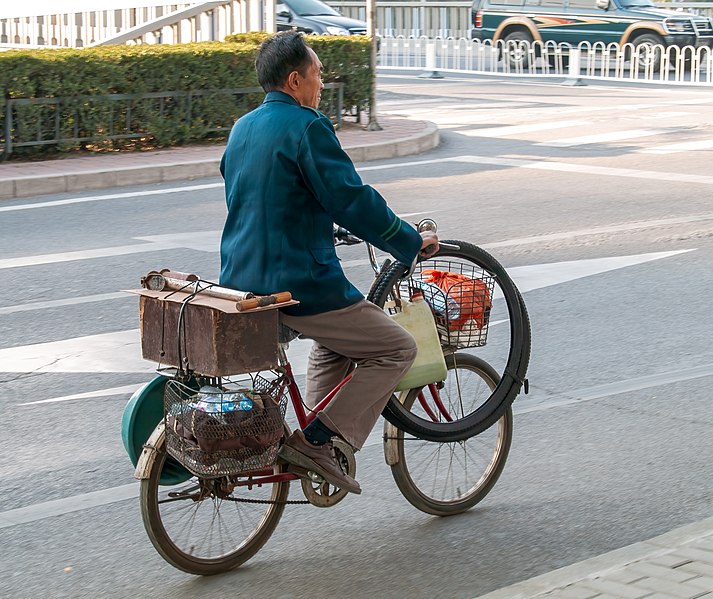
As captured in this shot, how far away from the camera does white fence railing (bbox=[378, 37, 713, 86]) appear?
26750mm

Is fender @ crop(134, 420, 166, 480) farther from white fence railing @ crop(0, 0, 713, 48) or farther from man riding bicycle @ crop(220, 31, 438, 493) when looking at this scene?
white fence railing @ crop(0, 0, 713, 48)

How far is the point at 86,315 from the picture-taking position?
299 inches

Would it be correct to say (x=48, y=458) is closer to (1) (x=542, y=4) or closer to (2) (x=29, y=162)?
(2) (x=29, y=162)

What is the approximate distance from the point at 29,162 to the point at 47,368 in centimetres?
763

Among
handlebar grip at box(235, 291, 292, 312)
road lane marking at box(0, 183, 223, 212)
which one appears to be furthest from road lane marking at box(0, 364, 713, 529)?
road lane marking at box(0, 183, 223, 212)

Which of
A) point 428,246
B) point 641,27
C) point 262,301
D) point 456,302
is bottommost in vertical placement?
point 456,302

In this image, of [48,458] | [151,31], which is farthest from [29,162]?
[48,458]

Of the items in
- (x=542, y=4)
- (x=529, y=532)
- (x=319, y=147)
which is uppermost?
(x=542, y=4)

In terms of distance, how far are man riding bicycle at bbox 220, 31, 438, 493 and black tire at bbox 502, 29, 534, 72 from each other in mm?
25628

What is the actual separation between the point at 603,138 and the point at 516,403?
36.3ft

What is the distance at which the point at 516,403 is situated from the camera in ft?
19.7

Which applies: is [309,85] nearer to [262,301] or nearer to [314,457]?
[262,301]

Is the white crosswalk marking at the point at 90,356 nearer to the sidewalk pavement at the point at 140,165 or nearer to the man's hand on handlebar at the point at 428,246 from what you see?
the man's hand on handlebar at the point at 428,246

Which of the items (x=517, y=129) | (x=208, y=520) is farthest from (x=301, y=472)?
(x=517, y=129)
